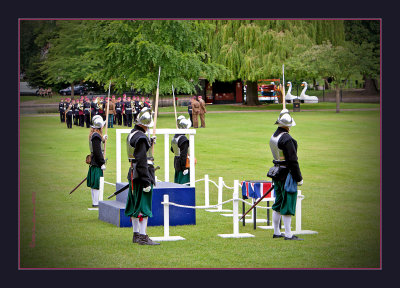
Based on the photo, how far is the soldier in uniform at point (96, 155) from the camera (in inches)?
600

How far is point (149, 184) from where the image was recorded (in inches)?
477

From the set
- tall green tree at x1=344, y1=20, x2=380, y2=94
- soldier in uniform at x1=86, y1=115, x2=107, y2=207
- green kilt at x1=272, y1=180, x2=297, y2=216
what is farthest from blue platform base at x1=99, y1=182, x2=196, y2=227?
tall green tree at x1=344, y1=20, x2=380, y2=94

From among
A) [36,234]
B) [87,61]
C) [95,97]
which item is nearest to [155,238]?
[36,234]

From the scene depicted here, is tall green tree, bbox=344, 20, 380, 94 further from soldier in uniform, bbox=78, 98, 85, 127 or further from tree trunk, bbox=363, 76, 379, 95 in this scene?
soldier in uniform, bbox=78, 98, 85, 127

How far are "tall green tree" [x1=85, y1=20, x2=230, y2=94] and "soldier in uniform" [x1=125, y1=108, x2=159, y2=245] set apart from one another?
370 inches

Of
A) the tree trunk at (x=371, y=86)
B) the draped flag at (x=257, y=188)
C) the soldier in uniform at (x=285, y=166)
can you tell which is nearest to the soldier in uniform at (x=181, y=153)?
the draped flag at (x=257, y=188)

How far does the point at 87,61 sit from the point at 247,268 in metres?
14.6

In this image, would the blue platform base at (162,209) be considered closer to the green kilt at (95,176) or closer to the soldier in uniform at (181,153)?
the green kilt at (95,176)

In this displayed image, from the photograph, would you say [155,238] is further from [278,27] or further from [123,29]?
[278,27]

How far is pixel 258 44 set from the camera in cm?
3506

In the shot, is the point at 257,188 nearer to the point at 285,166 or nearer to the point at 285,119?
the point at 285,166

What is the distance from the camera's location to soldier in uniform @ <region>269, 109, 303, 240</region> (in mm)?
12281

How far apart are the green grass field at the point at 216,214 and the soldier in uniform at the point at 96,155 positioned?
498 mm

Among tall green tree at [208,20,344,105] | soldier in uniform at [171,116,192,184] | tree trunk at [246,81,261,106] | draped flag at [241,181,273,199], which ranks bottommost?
draped flag at [241,181,273,199]
